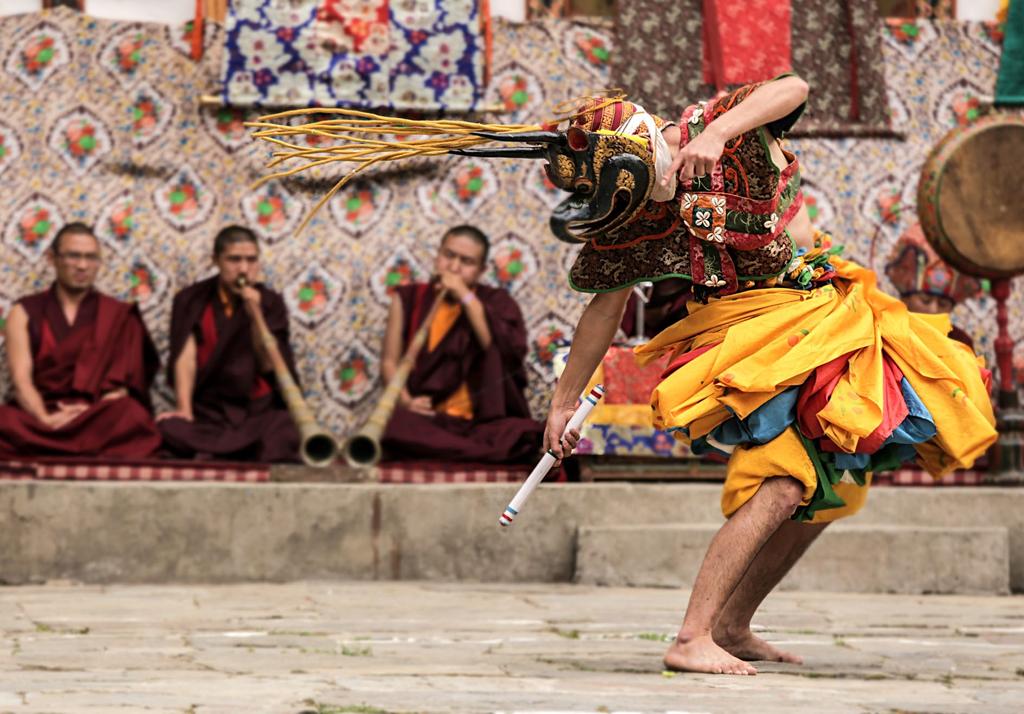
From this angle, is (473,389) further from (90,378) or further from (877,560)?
(877,560)

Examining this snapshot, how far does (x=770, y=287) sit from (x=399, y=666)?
1178 mm

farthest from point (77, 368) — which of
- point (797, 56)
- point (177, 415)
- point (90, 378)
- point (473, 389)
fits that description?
point (797, 56)

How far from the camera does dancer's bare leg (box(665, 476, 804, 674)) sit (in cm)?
376

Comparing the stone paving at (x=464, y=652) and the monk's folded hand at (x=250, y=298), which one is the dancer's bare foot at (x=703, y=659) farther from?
the monk's folded hand at (x=250, y=298)

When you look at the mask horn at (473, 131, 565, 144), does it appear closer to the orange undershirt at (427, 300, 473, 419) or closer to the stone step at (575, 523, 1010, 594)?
the stone step at (575, 523, 1010, 594)

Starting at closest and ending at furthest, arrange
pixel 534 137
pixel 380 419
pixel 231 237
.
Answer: pixel 534 137 → pixel 380 419 → pixel 231 237

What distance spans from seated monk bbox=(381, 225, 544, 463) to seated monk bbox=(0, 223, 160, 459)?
3.57ft

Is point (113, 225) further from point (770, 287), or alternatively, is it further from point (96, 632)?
point (770, 287)

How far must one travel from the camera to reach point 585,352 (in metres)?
4.00

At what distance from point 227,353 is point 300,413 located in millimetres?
678

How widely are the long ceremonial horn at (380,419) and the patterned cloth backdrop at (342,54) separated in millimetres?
1102

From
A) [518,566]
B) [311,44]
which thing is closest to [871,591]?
[518,566]

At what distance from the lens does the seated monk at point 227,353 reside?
303 inches

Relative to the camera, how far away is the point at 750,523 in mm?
3820
